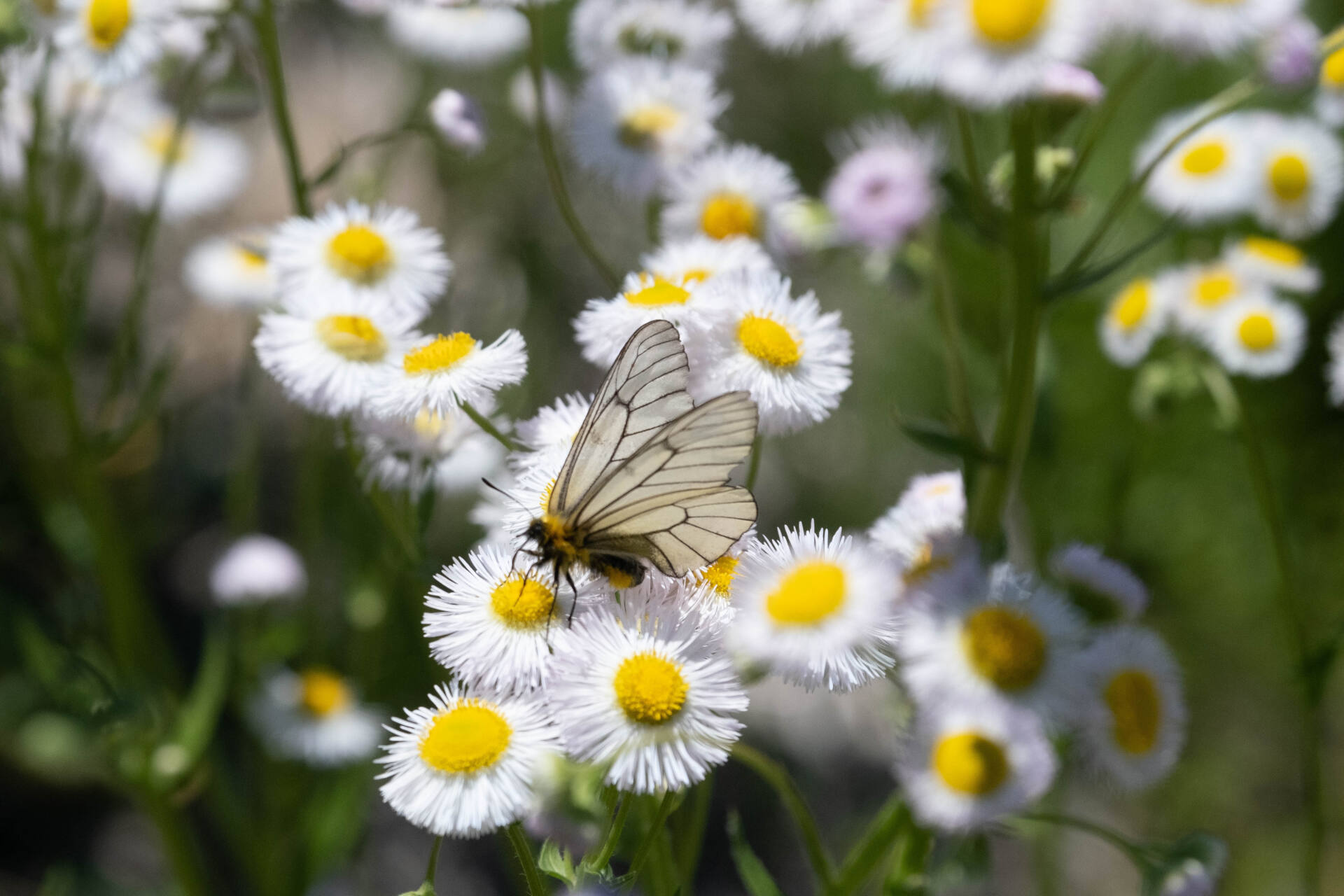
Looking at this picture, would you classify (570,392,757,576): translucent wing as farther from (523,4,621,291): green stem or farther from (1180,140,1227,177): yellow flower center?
(1180,140,1227,177): yellow flower center

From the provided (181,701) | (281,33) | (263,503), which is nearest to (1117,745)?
(181,701)

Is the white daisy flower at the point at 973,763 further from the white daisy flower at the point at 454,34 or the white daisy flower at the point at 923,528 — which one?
the white daisy flower at the point at 454,34

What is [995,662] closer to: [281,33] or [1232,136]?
[1232,136]

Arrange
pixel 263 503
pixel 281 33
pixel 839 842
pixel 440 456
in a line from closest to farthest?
1. pixel 440 456
2. pixel 839 842
3. pixel 263 503
4. pixel 281 33

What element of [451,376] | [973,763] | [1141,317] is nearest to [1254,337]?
[1141,317]

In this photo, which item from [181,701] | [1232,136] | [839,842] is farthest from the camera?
[839,842]

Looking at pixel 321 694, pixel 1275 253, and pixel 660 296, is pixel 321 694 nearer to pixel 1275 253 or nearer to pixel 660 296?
pixel 660 296

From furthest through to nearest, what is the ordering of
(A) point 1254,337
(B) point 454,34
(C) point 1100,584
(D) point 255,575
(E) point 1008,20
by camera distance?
(B) point 454,34 → (D) point 255,575 → (A) point 1254,337 → (C) point 1100,584 → (E) point 1008,20

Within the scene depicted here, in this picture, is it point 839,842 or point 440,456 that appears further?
point 839,842
